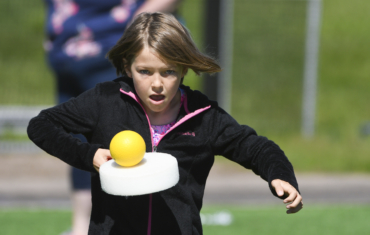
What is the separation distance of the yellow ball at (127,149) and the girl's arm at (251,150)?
0.45 meters

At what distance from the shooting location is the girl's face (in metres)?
2.21

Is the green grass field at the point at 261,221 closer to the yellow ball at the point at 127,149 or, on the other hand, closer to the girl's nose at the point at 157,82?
the girl's nose at the point at 157,82

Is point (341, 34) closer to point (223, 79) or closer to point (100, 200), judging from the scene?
point (223, 79)

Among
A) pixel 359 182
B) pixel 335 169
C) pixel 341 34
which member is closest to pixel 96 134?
pixel 359 182

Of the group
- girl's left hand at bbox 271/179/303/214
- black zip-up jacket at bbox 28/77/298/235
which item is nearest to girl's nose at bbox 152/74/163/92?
black zip-up jacket at bbox 28/77/298/235

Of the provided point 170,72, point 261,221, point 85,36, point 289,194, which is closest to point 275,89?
point 261,221

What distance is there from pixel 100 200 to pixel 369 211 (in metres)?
4.16

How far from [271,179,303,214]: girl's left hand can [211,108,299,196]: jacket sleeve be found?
10 cm

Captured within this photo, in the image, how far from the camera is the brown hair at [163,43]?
224 centimetres

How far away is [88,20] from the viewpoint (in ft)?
10.2

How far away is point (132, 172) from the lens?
6.41 ft

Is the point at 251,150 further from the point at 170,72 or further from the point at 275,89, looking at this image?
the point at 275,89

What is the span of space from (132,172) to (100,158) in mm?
193

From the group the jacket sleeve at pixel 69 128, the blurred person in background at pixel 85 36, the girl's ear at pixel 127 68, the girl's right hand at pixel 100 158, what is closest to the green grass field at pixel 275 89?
the blurred person in background at pixel 85 36
